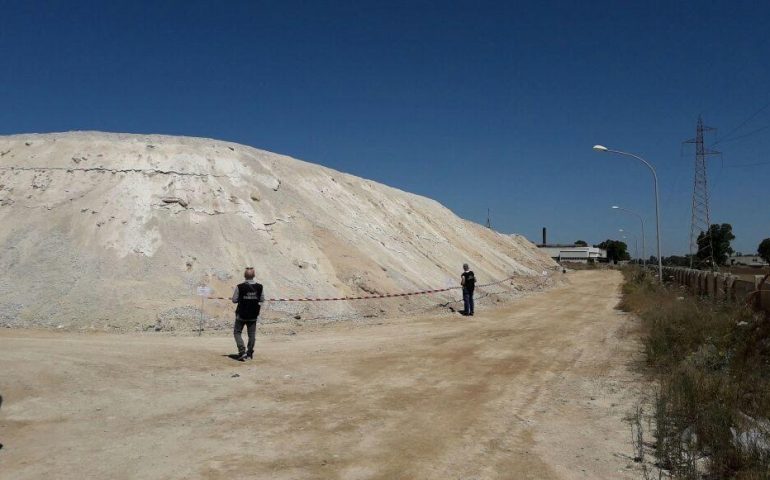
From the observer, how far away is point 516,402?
795 cm

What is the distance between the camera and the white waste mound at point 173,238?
1641cm

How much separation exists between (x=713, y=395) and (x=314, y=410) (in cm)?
503

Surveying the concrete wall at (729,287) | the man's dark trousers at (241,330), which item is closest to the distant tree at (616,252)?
the concrete wall at (729,287)

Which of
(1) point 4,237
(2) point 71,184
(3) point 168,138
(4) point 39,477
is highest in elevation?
(3) point 168,138

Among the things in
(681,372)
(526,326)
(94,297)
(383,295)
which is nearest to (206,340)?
(94,297)

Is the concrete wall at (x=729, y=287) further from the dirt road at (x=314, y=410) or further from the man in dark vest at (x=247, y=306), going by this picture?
the man in dark vest at (x=247, y=306)

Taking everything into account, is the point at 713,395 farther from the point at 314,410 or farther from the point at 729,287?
the point at 729,287

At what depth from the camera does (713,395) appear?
6.72m

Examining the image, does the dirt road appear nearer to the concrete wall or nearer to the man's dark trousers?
the man's dark trousers

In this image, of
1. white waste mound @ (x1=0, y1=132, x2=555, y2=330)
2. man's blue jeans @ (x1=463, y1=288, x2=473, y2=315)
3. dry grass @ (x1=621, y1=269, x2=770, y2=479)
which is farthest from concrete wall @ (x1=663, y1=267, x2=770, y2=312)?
white waste mound @ (x1=0, y1=132, x2=555, y2=330)

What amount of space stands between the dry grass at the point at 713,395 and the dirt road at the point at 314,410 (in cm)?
53

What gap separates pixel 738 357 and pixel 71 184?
72.7 feet

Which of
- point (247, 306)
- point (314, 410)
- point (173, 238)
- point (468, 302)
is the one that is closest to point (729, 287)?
point (468, 302)

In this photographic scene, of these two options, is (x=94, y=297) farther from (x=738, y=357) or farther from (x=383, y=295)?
(x=738, y=357)
